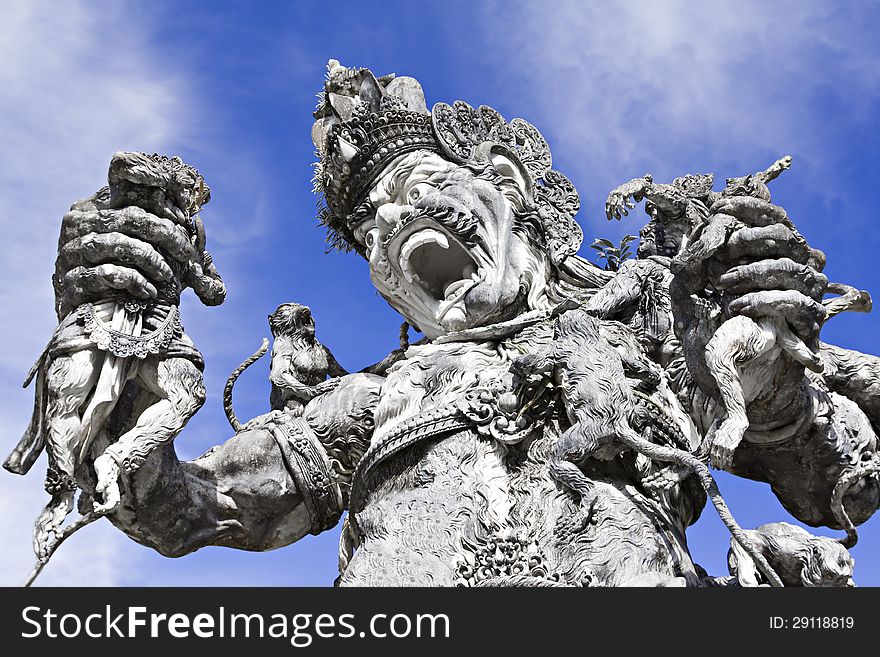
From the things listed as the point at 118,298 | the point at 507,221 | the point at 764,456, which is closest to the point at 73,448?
the point at 118,298

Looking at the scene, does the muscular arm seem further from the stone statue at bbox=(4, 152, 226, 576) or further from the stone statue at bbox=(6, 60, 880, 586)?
the stone statue at bbox=(4, 152, 226, 576)

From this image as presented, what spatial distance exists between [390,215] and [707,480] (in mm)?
3313

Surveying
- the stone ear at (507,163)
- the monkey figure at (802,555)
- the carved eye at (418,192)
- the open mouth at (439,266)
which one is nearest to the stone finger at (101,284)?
the open mouth at (439,266)

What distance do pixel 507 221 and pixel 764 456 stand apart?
2323mm

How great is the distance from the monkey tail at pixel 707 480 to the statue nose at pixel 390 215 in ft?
8.44

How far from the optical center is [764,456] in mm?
8234

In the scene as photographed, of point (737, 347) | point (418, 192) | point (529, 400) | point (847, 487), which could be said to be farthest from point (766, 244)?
point (418, 192)

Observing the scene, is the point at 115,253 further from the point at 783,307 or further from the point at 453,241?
the point at 783,307

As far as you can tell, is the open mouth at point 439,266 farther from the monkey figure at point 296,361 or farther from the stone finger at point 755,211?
the stone finger at point 755,211

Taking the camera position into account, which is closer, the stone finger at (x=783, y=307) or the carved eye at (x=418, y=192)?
the stone finger at (x=783, y=307)

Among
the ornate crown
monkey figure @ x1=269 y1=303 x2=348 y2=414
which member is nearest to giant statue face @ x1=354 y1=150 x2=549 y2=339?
the ornate crown

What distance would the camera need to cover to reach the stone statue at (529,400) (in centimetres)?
702

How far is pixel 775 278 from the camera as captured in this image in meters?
7.07

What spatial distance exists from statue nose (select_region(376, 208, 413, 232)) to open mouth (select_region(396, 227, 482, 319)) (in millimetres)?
195
